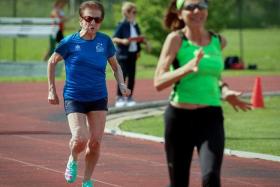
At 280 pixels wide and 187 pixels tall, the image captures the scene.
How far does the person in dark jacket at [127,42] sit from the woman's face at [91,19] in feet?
32.4

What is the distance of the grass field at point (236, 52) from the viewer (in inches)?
1304

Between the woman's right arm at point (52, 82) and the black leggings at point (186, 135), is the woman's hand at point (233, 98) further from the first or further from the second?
the woman's right arm at point (52, 82)

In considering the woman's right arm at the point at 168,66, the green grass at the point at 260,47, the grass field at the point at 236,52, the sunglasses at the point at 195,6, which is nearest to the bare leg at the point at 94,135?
the woman's right arm at the point at 168,66

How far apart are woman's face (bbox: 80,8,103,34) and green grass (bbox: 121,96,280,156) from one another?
15.0 ft

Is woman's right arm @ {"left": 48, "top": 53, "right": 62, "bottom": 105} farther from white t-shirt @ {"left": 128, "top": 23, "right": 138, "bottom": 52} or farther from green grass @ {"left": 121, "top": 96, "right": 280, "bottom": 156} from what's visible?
white t-shirt @ {"left": 128, "top": 23, "right": 138, "bottom": 52}

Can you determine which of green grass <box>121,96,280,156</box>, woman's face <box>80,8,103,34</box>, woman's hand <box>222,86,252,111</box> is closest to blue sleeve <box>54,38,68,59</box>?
woman's face <box>80,8,103,34</box>

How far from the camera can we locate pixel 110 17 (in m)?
52.3

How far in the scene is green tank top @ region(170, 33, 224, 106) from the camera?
25.2ft

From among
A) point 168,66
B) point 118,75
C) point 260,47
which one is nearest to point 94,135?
point 118,75

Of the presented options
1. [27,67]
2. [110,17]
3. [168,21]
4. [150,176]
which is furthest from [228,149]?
[110,17]

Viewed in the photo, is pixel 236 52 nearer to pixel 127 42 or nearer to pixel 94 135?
pixel 127 42

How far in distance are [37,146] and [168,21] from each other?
6.96 meters

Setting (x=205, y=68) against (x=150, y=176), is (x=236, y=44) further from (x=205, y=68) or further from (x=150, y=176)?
(x=205, y=68)

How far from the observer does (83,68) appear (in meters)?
10.4
